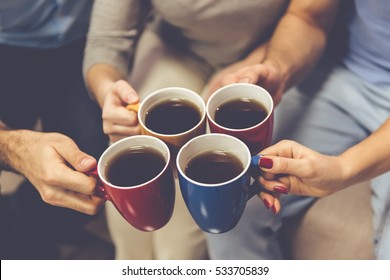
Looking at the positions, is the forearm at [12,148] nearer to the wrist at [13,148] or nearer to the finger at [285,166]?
the wrist at [13,148]

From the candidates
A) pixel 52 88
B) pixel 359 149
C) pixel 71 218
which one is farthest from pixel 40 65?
pixel 359 149

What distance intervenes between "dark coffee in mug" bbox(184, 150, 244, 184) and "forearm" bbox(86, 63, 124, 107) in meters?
0.32

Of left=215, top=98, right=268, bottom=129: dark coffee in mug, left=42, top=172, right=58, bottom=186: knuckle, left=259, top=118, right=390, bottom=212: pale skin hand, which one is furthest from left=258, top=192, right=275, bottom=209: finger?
left=42, top=172, right=58, bottom=186: knuckle

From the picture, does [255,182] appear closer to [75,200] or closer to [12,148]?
[75,200]

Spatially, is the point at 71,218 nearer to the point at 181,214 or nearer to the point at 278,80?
the point at 181,214

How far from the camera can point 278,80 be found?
98 cm

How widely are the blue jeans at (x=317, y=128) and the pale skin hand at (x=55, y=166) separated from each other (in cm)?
34

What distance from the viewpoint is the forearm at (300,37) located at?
3.34ft

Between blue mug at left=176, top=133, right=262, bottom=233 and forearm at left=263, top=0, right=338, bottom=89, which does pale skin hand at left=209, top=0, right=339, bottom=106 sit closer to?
forearm at left=263, top=0, right=338, bottom=89

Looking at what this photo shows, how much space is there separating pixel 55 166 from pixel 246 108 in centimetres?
32

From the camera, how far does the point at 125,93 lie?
0.87 meters

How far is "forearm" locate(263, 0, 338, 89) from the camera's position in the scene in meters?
1.02

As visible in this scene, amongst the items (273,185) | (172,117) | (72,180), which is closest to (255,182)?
(273,185)
